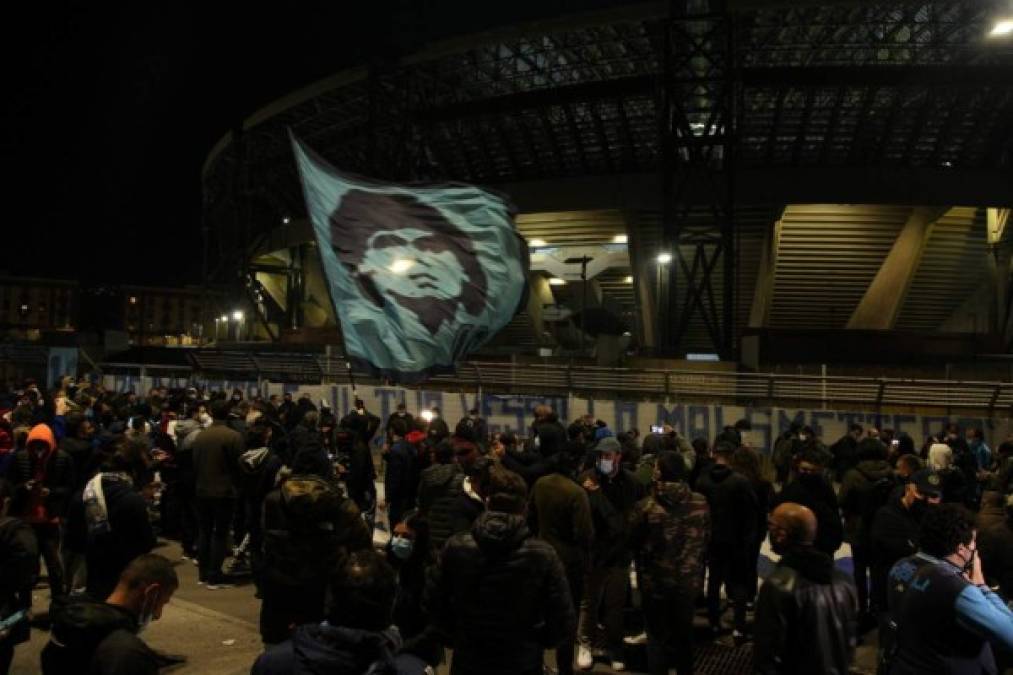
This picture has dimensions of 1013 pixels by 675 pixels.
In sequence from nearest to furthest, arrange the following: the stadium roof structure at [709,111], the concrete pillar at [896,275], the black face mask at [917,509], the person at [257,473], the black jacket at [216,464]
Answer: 1. the black face mask at [917,509]
2. the person at [257,473]
3. the black jacket at [216,464]
4. the stadium roof structure at [709,111]
5. the concrete pillar at [896,275]

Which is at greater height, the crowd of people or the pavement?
the crowd of people

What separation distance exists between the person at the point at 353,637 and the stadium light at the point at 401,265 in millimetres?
5400

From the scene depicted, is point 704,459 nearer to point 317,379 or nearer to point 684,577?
point 684,577

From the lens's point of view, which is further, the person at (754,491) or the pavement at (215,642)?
the person at (754,491)

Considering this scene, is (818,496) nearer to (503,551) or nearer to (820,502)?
(820,502)

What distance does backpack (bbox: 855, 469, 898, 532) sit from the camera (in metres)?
6.32

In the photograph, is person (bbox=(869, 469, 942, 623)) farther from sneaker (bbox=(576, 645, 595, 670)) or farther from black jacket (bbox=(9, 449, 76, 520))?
black jacket (bbox=(9, 449, 76, 520))

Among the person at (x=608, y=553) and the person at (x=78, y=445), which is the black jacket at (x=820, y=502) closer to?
the person at (x=608, y=553)

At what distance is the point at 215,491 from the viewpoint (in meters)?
7.46

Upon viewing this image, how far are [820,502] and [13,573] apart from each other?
5.34 meters

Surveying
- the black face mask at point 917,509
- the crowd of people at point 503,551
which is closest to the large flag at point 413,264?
the crowd of people at point 503,551

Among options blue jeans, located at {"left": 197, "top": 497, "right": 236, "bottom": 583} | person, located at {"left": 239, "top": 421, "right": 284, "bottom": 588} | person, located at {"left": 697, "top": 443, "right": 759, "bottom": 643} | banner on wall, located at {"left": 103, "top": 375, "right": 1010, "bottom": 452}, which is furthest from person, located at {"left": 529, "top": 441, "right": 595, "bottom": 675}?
banner on wall, located at {"left": 103, "top": 375, "right": 1010, "bottom": 452}

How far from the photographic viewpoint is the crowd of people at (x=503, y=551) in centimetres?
290

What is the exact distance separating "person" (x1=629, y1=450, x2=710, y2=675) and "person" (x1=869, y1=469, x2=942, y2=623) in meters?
1.41
